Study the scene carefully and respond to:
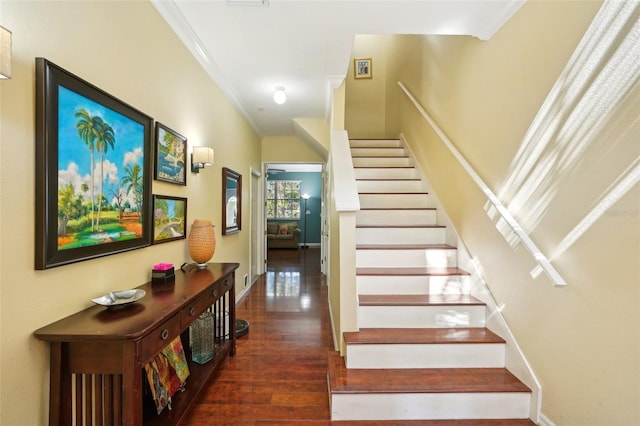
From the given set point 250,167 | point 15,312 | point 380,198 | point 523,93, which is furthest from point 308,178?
point 15,312

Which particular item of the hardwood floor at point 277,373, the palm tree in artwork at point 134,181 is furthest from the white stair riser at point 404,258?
the palm tree in artwork at point 134,181

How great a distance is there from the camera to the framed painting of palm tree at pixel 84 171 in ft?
3.66

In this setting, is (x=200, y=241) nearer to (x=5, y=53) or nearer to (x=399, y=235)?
(x=5, y=53)

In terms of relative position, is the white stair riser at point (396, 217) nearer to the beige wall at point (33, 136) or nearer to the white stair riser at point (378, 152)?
the white stair riser at point (378, 152)

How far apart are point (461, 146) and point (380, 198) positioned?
1.01m

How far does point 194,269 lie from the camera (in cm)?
234

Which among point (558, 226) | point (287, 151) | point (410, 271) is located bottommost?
point (410, 271)

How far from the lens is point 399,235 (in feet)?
9.44

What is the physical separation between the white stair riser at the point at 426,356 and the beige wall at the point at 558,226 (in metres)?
0.23

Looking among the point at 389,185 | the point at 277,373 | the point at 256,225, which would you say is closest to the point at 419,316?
the point at 277,373

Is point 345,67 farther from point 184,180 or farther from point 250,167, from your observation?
point 250,167

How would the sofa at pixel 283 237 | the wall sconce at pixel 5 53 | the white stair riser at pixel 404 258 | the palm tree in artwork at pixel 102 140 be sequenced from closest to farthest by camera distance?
the wall sconce at pixel 5 53 < the palm tree in artwork at pixel 102 140 < the white stair riser at pixel 404 258 < the sofa at pixel 283 237

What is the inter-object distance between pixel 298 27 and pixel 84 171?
→ 5.86ft

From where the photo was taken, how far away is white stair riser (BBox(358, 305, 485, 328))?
2.12m
